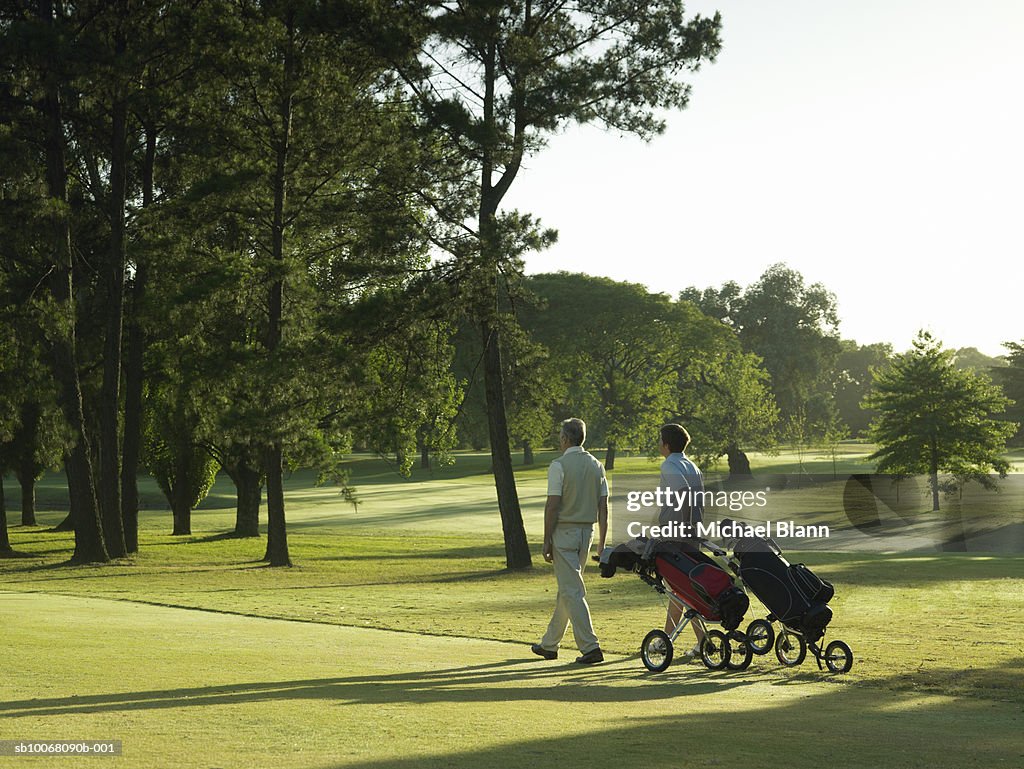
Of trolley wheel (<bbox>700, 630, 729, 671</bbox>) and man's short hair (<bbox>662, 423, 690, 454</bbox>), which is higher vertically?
man's short hair (<bbox>662, 423, 690, 454</bbox>)

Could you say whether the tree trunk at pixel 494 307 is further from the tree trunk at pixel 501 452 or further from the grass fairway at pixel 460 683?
the grass fairway at pixel 460 683

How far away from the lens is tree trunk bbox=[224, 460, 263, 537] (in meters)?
39.2

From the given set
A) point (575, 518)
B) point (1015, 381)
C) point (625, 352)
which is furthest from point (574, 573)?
point (1015, 381)

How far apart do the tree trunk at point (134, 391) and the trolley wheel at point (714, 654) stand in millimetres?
21307

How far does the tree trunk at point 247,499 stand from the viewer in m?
39.2

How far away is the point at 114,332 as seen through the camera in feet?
90.2

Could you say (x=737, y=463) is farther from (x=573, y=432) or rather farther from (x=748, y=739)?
(x=748, y=739)

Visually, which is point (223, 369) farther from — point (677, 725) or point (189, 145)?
point (677, 725)

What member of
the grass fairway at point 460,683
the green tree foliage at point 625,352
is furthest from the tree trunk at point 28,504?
the green tree foliage at point 625,352

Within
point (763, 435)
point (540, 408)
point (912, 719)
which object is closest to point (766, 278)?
point (763, 435)

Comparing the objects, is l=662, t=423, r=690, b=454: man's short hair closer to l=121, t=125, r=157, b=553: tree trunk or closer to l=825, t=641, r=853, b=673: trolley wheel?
l=825, t=641, r=853, b=673: trolley wheel

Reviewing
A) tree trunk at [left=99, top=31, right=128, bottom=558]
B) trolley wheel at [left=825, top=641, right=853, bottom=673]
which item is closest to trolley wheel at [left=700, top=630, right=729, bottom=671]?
trolley wheel at [left=825, top=641, right=853, bottom=673]

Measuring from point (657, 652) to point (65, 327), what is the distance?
62.1ft

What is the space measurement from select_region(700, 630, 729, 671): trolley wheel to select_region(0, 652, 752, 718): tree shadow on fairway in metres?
0.18
